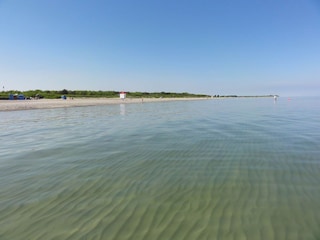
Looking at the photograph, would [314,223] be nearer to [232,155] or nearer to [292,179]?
[292,179]

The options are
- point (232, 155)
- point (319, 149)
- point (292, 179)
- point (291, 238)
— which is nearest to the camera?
point (291, 238)

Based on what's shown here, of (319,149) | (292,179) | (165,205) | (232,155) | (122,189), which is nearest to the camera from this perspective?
(165,205)

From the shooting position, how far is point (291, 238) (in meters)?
4.01

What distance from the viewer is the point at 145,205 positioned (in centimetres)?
520

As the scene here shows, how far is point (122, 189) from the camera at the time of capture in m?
6.12

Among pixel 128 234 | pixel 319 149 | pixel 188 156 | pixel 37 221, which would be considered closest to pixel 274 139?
pixel 319 149

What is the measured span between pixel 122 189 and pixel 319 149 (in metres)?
8.93

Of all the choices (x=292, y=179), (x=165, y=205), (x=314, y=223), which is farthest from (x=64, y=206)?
(x=292, y=179)

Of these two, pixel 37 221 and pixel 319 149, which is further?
pixel 319 149

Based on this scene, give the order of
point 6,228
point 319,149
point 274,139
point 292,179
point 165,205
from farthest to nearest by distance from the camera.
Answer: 1. point 274,139
2. point 319,149
3. point 292,179
4. point 165,205
5. point 6,228

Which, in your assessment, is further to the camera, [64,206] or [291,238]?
[64,206]

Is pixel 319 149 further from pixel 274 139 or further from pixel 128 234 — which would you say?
pixel 128 234

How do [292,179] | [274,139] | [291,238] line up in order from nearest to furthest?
[291,238] < [292,179] < [274,139]

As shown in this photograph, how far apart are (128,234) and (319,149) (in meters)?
9.60
